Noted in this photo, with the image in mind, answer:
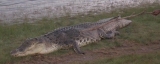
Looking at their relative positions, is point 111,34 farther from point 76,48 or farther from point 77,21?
point 77,21

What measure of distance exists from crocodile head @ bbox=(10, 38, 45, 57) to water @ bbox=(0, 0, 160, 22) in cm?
405

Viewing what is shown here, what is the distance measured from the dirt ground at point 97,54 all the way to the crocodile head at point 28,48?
0.14 m

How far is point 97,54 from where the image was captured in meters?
5.81

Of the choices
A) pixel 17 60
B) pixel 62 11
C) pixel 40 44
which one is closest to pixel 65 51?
pixel 40 44

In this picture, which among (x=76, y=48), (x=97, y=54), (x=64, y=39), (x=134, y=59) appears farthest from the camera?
(x=64, y=39)

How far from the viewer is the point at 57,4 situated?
1235 cm

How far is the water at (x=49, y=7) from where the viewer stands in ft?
34.0

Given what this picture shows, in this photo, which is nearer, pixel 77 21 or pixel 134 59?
pixel 134 59

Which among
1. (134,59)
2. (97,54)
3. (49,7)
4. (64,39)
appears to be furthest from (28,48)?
(49,7)

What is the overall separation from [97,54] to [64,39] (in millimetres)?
909

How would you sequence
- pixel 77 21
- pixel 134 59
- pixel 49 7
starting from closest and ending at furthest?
pixel 134 59, pixel 77 21, pixel 49 7

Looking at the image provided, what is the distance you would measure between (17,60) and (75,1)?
7.93m

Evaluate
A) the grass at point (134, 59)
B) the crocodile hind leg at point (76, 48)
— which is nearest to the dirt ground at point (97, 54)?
the crocodile hind leg at point (76, 48)

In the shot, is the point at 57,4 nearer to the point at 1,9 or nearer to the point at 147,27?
the point at 1,9
